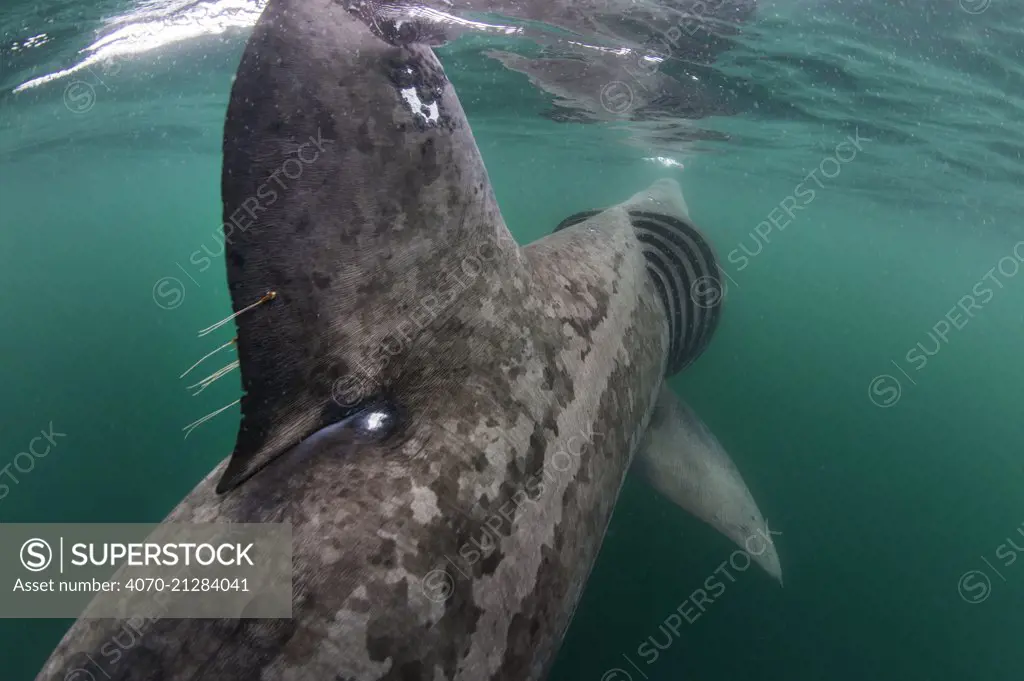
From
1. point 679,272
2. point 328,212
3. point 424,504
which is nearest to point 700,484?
point 679,272

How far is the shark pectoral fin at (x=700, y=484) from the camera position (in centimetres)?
460

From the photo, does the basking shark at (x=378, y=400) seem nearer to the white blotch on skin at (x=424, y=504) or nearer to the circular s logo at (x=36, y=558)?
the white blotch on skin at (x=424, y=504)

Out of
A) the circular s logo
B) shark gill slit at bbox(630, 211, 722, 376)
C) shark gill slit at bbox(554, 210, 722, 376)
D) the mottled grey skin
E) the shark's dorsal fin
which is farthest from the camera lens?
shark gill slit at bbox(630, 211, 722, 376)

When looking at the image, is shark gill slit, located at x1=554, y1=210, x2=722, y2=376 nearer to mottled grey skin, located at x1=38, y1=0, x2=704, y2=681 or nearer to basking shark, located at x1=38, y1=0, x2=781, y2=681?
basking shark, located at x1=38, y1=0, x2=781, y2=681

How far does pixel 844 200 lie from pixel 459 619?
114ft

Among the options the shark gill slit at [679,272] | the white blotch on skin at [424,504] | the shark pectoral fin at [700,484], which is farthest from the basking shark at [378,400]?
the shark gill slit at [679,272]

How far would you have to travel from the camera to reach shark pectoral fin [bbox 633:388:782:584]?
4602 mm

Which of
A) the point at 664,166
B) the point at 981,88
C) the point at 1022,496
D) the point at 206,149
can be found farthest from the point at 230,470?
the point at 206,149

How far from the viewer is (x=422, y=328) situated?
2119 millimetres

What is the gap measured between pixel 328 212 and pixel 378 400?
69 cm

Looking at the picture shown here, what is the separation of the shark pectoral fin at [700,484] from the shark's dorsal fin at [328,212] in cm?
309

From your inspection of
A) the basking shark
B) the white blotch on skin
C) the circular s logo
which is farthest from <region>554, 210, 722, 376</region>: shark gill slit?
the circular s logo

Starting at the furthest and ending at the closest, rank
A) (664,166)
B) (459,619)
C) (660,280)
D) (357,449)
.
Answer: (664,166) < (660,280) < (357,449) < (459,619)

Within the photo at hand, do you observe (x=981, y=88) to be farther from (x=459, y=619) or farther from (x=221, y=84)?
(x=221, y=84)
